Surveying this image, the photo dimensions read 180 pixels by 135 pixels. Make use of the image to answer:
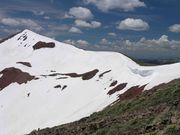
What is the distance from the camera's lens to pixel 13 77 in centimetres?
11825

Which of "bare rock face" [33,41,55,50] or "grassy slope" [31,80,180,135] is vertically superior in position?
"bare rock face" [33,41,55,50]

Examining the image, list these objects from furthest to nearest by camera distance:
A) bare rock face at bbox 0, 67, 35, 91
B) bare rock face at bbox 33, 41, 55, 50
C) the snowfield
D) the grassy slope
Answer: bare rock face at bbox 33, 41, 55, 50
bare rock face at bbox 0, 67, 35, 91
the snowfield
the grassy slope

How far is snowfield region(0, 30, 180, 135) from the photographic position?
244ft

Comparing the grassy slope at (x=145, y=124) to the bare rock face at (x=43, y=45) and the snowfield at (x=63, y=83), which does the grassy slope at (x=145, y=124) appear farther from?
the bare rock face at (x=43, y=45)

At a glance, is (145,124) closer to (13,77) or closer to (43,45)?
(13,77)

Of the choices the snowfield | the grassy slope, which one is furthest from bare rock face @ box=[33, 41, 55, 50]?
the grassy slope

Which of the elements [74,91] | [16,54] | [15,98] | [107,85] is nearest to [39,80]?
[15,98]

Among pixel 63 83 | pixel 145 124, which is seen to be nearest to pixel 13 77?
pixel 63 83

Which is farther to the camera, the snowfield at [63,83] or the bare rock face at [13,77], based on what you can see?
the bare rock face at [13,77]

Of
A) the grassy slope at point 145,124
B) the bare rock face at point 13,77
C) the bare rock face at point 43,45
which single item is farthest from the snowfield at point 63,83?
the grassy slope at point 145,124

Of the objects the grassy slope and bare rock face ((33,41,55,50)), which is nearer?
the grassy slope

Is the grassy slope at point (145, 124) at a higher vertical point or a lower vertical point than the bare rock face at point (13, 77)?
higher

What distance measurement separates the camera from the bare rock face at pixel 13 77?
11388cm

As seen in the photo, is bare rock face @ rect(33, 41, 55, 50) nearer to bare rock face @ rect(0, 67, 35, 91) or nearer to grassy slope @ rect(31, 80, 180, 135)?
bare rock face @ rect(0, 67, 35, 91)
